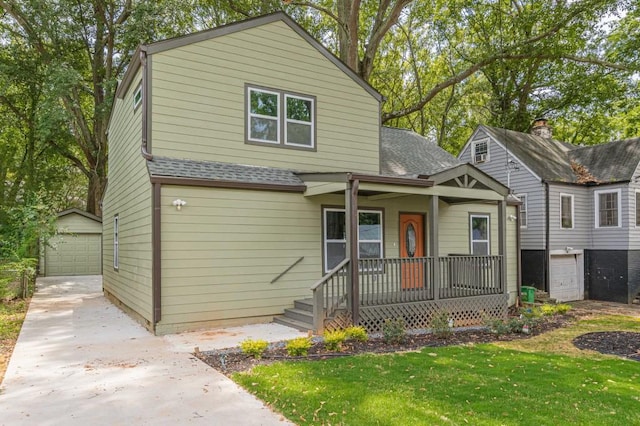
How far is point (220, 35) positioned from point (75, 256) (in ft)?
54.5

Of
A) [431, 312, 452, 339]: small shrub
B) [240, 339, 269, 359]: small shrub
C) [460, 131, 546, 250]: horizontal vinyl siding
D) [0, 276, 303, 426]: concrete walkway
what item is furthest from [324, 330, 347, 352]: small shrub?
[460, 131, 546, 250]: horizontal vinyl siding

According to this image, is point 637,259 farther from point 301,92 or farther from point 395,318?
point 301,92

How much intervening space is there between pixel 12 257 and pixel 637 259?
70.4ft

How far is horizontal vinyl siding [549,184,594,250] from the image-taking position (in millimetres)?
15922

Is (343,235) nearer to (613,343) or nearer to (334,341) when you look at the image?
(334,341)

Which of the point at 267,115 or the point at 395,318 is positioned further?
the point at 267,115

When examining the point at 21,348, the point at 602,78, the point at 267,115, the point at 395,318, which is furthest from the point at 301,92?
the point at 602,78

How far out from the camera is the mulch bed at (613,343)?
748 centimetres

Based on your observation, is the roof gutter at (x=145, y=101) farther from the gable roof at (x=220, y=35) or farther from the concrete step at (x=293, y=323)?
the concrete step at (x=293, y=323)

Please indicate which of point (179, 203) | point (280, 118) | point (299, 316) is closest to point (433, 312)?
point (299, 316)

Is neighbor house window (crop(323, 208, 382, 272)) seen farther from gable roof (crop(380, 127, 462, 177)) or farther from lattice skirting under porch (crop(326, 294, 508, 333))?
lattice skirting under porch (crop(326, 294, 508, 333))

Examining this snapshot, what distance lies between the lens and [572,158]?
1855 centimetres

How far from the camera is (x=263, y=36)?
1005cm

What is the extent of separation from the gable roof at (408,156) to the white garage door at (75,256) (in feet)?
51.6
